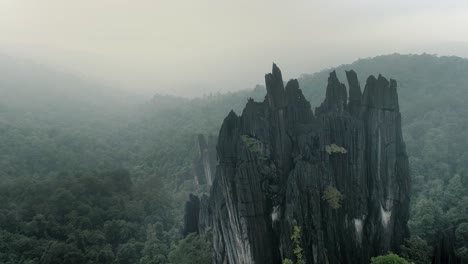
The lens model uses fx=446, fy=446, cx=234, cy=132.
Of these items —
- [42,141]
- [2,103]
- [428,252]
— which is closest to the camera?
[428,252]

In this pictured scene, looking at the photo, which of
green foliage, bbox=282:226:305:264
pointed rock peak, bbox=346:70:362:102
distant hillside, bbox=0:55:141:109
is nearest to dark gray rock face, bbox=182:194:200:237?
green foliage, bbox=282:226:305:264

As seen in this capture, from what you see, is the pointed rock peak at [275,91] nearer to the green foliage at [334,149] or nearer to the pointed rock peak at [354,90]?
the green foliage at [334,149]

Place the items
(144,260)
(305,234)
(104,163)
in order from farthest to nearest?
1. (104,163)
2. (144,260)
3. (305,234)

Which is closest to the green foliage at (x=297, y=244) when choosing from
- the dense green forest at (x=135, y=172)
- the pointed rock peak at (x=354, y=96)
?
the dense green forest at (x=135, y=172)

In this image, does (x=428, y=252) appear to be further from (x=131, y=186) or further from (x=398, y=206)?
(x=131, y=186)

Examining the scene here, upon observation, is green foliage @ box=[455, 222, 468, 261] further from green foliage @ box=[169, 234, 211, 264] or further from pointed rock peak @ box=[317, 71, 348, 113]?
green foliage @ box=[169, 234, 211, 264]

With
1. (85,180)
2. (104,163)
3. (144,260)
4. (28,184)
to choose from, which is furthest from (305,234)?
(104,163)
